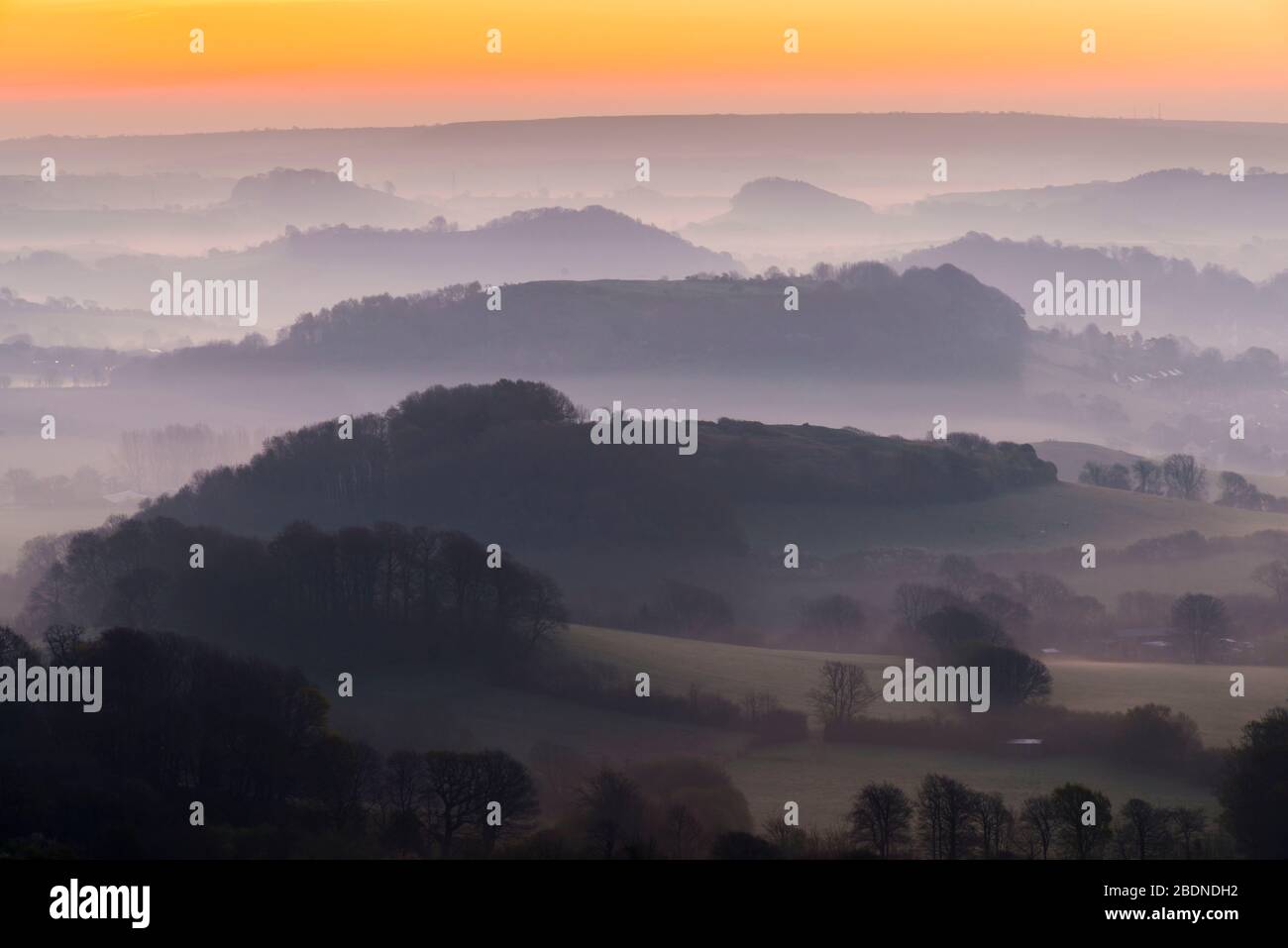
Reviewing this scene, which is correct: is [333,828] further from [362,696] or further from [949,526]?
[949,526]

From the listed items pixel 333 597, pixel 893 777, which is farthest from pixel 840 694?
pixel 333 597

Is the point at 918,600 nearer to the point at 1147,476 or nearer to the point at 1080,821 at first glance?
the point at 1080,821

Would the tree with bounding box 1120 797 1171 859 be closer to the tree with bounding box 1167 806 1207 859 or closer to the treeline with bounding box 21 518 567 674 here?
the tree with bounding box 1167 806 1207 859

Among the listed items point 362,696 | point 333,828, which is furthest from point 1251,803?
point 362,696

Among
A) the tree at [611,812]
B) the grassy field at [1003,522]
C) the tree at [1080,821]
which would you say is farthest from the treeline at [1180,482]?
the tree at [611,812]

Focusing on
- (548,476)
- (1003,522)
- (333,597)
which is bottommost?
(333,597)

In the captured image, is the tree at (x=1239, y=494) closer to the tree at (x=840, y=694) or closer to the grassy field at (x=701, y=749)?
the tree at (x=840, y=694)
